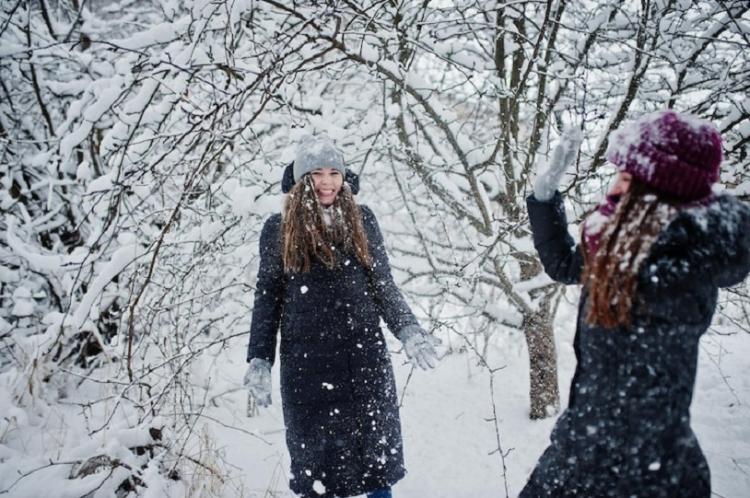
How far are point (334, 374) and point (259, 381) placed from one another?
0.33 meters

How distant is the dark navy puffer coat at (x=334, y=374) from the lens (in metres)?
2.01

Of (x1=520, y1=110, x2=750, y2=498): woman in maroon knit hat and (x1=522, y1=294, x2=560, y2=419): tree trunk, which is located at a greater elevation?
(x1=522, y1=294, x2=560, y2=419): tree trunk

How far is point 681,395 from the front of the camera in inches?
53.3

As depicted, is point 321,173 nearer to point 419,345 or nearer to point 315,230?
point 315,230

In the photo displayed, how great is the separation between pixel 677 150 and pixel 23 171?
5.41 m

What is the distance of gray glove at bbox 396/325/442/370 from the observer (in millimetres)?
2045

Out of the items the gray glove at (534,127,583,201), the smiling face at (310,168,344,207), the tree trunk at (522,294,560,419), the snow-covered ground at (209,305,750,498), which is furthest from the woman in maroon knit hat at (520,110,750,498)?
the tree trunk at (522,294,560,419)

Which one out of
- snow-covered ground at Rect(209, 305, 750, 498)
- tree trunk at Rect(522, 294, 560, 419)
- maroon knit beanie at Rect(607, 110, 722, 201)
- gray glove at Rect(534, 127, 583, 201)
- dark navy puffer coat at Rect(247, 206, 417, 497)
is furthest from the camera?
tree trunk at Rect(522, 294, 560, 419)

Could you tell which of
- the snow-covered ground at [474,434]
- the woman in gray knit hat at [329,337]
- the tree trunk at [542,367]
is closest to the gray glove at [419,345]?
the woman in gray knit hat at [329,337]

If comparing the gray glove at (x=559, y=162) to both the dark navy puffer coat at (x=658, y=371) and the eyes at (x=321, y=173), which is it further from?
the eyes at (x=321, y=173)

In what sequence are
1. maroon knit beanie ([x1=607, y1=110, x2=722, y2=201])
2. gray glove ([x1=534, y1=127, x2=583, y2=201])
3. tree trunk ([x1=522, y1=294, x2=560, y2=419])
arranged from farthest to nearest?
tree trunk ([x1=522, y1=294, x2=560, y2=419])
gray glove ([x1=534, y1=127, x2=583, y2=201])
maroon knit beanie ([x1=607, y1=110, x2=722, y2=201])

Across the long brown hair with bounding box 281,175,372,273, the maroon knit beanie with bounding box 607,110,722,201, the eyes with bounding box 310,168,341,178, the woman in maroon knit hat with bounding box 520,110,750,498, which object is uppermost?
→ the eyes with bounding box 310,168,341,178

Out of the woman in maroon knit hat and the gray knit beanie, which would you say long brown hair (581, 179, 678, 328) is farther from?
the gray knit beanie

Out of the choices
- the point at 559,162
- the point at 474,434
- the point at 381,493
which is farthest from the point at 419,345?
the point at 474,434
